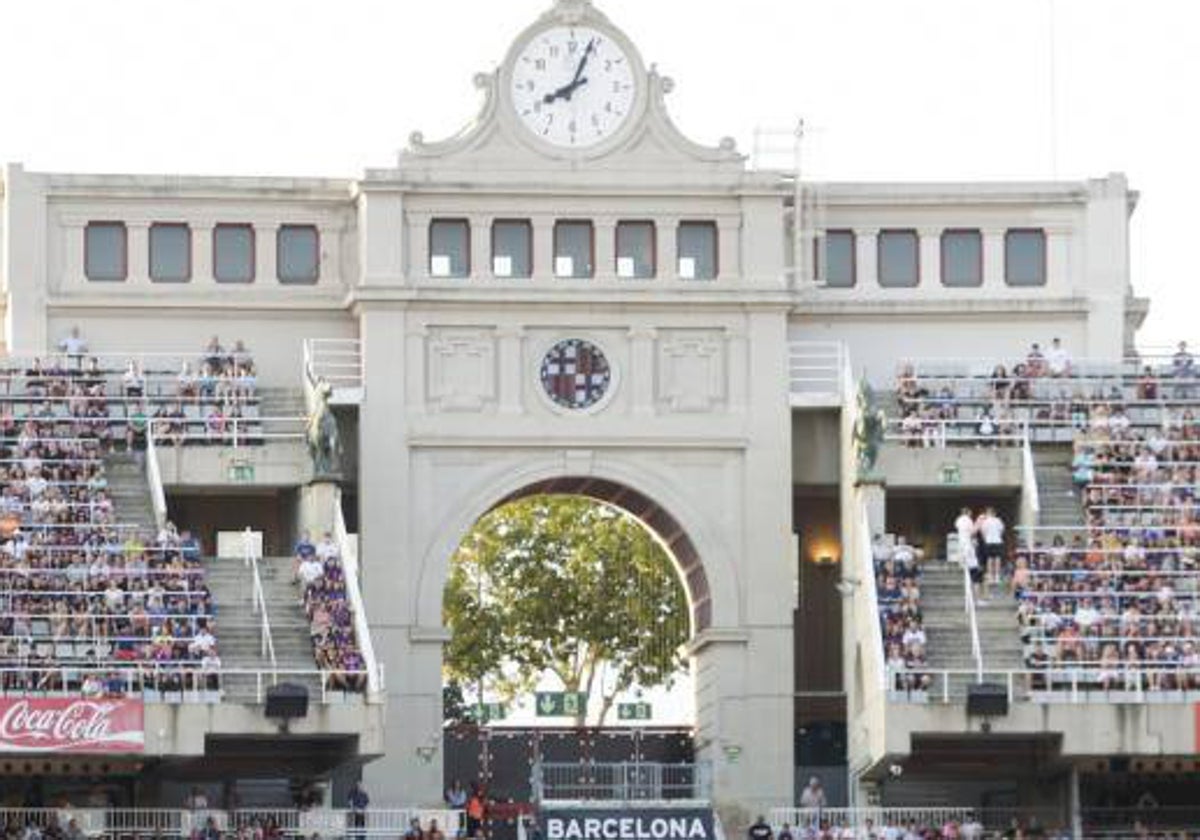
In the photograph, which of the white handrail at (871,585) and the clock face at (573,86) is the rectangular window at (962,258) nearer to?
the white handrail at (871,585)

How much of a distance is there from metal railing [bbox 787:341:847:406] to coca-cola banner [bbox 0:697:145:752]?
18.3m

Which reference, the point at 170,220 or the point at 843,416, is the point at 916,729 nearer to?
the point at 843,416

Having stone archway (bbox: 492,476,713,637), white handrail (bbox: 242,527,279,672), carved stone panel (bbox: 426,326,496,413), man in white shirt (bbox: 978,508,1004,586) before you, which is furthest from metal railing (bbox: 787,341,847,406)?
white handrail (bbox: 242,527,279,672)

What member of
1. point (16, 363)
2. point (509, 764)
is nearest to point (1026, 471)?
point (509, 764)

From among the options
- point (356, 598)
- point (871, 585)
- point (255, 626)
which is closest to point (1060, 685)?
point (871, 585)

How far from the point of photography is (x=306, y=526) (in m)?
111

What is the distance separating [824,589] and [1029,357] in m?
7.62

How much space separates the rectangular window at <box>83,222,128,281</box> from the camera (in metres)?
114

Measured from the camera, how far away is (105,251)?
114 meters

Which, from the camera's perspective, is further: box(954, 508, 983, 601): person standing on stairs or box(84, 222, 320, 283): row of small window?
box(84, 222, 320, 283): row of small window

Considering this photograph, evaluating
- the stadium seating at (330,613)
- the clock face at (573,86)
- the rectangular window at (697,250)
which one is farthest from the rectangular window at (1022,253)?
the stadium seating at (330,613)

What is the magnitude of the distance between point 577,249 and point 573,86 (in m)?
3.53

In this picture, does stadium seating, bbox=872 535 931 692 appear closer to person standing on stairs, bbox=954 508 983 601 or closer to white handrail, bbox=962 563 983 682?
white handrail, bbox=962 563 983 682

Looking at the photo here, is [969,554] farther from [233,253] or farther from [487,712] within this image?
[487,712]
